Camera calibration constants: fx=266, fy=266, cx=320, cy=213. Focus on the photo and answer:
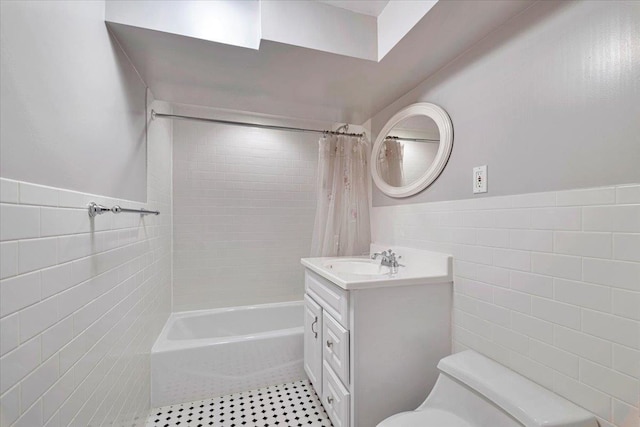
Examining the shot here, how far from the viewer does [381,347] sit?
1325mm

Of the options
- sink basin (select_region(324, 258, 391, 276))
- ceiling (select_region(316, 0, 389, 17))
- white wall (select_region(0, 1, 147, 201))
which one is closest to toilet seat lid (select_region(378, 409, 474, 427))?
sink basin (select_region(324, 258, 391, 276))

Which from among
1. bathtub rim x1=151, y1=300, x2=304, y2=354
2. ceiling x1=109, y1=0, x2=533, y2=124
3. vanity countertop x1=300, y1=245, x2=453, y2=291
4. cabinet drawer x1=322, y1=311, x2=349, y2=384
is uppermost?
ceiling x1=109, y1=0, x2=533, y2=124

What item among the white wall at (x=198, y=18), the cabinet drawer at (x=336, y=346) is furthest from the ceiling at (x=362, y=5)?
the cabinet drawer at (x=336, y=346)

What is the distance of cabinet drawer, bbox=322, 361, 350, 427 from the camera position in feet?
4.30

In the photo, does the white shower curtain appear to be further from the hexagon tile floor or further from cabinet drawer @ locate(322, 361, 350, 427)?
the hexagon tile floor

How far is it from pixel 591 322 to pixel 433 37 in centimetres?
131

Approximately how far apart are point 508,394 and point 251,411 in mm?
1496

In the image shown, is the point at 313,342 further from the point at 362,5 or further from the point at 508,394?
the point at 362,5

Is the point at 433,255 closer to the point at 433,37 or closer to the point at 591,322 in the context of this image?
the point at 591,322

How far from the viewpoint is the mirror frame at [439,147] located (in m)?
1.46

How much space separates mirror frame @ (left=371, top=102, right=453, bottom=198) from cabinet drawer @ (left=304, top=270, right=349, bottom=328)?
2.65 ft

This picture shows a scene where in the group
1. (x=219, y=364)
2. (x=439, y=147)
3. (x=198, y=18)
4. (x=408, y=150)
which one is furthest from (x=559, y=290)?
(x=219, y=364)

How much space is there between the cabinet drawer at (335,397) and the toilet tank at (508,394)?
1.21 ft

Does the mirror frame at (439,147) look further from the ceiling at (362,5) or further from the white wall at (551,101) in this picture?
the ceiling at (362,5)
